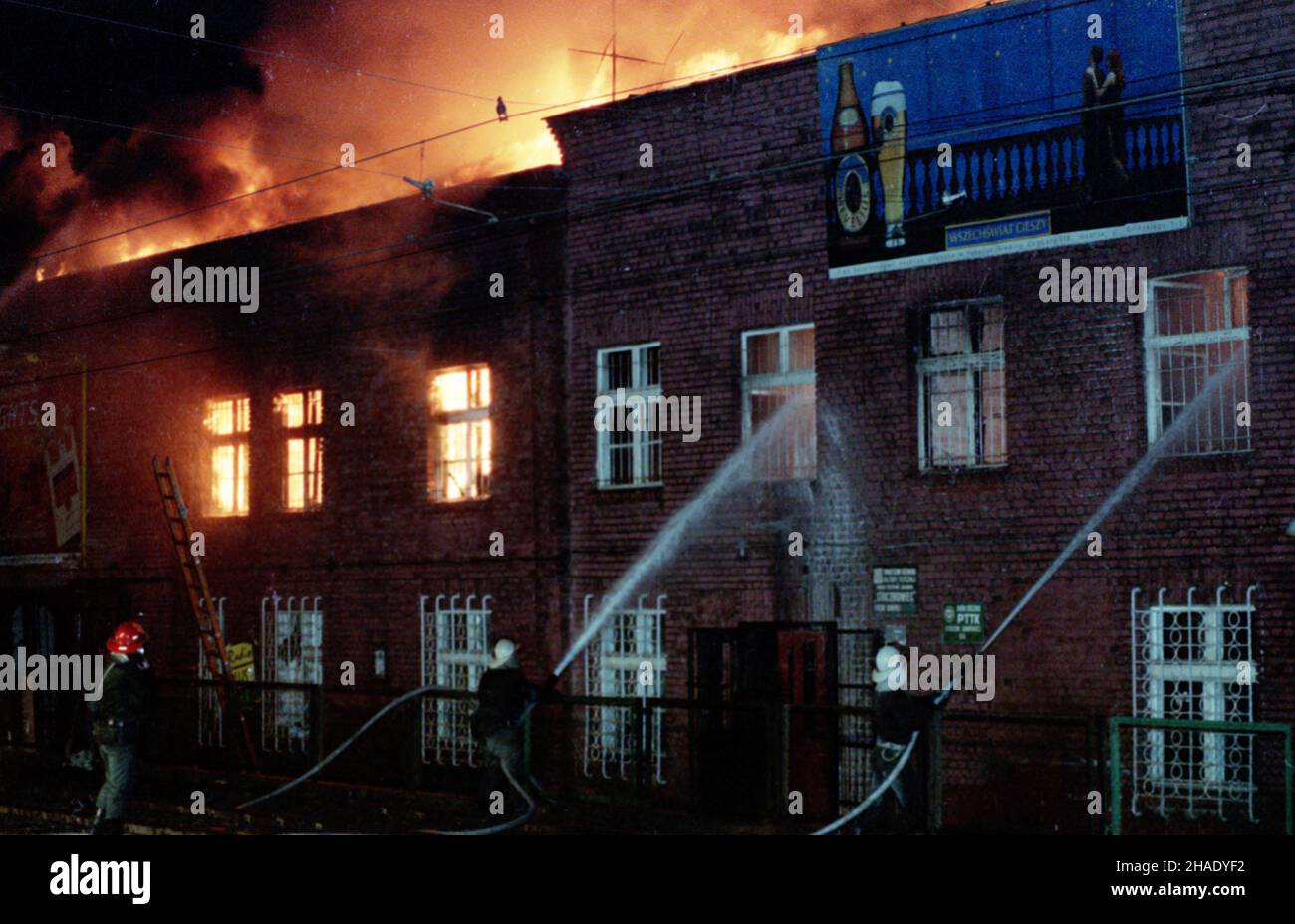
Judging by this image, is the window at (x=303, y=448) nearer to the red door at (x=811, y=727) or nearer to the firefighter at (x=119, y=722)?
the firefighter at (x=119, y=722)

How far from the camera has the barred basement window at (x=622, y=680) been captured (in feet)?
62.9

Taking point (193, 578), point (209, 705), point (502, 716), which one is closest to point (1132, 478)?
point (502, 716)

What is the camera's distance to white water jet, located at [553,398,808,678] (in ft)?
60.9

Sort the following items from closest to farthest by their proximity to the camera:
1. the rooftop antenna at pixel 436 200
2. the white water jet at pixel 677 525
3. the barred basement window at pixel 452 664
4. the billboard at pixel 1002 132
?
the billboard at pixel 1002 132 < the white water jet at pixel 677 525 < the rooftop antenna at pixel 436 200 < the barred basement window at pixel 452 664

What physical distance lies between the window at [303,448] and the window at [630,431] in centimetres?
565

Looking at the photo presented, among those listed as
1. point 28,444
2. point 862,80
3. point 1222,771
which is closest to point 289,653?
point 28,444

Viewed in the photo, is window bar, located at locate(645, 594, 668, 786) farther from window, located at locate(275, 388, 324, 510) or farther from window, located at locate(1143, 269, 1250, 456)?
window, located at locate(275, 388, 324, 510)

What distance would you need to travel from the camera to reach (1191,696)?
15203mm

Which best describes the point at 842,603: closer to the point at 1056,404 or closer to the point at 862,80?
the point at 1056,404

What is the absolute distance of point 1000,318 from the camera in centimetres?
1666

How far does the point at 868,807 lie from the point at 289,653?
42.5 feet

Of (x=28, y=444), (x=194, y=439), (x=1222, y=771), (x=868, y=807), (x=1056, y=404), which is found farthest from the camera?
(x=28, y=444)

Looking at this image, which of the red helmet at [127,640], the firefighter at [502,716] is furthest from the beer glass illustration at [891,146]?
the red helmet at [127,640]

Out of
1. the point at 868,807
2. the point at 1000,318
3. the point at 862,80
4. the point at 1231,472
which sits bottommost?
the point at 868,807
